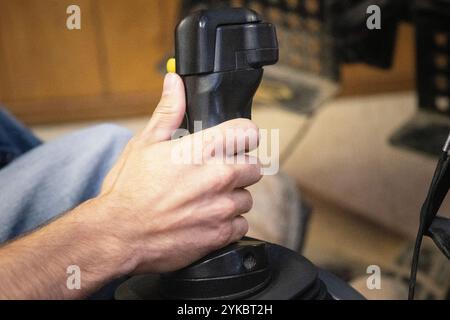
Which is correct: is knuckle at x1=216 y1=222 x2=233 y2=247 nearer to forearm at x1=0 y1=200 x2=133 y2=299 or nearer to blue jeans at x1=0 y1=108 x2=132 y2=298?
forearm at x1=0 y1=200 x2=133 y2=299

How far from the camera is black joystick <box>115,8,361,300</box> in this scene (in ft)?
1.54

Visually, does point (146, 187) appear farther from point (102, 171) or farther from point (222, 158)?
point (102, 171)

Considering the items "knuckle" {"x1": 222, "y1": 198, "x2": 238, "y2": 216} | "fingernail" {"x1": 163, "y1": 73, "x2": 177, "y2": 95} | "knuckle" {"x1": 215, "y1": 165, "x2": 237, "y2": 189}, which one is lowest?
"knuckle" {"x1": 222, "y1": 198, "x2": 238, "y2": 216}

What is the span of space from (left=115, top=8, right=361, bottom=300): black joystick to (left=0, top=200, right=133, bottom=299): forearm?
0.08ft

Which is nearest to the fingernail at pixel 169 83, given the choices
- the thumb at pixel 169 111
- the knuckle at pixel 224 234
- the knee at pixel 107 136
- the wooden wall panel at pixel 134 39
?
the thumb at pixel 169 111

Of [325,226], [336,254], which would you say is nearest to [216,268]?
[336,254]

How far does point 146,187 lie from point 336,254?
965 mm

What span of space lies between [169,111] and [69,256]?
0.40 ft

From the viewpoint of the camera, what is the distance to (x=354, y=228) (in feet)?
4.95

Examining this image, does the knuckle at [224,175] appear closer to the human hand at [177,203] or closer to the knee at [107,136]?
the human hand at [177,203]

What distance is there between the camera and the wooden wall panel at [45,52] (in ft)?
6.64

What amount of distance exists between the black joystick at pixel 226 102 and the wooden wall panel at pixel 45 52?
1.60m

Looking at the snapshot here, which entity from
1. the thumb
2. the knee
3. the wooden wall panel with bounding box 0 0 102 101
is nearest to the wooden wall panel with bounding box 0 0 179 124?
the wooden wall panel with bounding box 0 0 102 101

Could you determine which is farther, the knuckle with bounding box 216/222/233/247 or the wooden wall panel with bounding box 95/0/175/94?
the wooden wall panel with bounding box 95/0/175/94
